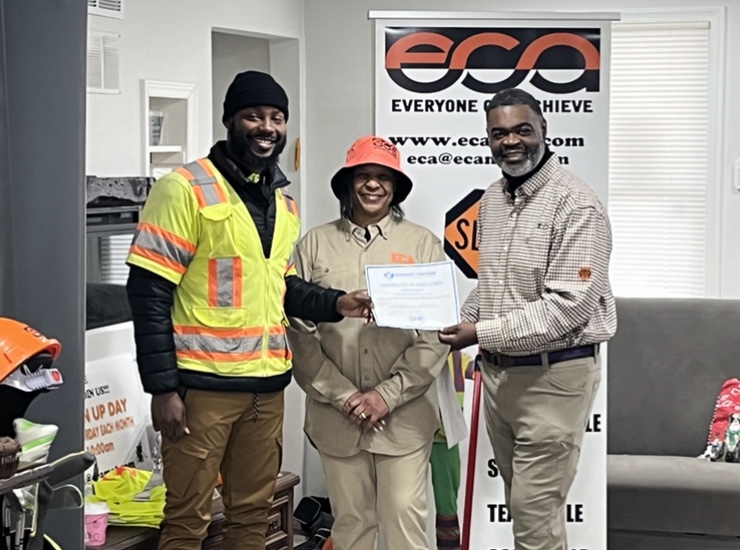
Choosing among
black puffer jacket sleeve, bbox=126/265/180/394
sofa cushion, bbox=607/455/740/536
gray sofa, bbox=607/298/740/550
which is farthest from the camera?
gray sofa, bbox=607/298/740/550

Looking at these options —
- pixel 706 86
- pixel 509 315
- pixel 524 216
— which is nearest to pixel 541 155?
pixel 524 216

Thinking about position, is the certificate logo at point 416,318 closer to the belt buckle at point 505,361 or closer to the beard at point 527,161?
the belt buckle at point 505,361

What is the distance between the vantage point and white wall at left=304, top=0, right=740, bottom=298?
16.0 feet

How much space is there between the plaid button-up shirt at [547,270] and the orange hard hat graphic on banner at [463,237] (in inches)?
27.5

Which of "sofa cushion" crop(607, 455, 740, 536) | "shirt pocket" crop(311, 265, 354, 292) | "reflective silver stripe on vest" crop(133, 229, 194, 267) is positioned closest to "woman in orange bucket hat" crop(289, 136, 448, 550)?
"shirt pocket" crop(311, 265, 354, 292)

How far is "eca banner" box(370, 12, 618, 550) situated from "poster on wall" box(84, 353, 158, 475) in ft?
3.78

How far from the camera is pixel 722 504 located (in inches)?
159

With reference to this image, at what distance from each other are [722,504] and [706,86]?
1.86 m

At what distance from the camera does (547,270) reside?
3.15m

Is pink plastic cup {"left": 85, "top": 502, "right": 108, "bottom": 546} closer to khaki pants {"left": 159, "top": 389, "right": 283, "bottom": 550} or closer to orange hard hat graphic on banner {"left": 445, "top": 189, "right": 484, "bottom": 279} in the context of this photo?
khaki pants {"left": 159, "top": 389, "right": 283, "bottom": 550}

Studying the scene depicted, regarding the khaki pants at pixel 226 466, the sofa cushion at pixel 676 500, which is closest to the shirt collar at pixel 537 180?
the khaki pants at pixel 226 466

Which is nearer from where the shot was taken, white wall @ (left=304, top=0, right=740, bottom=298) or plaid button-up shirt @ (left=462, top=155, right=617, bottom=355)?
plaid button-up shirt @ (left=462, top=155, right=617, bottom=355)

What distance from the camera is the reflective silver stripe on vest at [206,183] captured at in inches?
116

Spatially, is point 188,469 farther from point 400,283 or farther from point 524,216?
point 524,216
